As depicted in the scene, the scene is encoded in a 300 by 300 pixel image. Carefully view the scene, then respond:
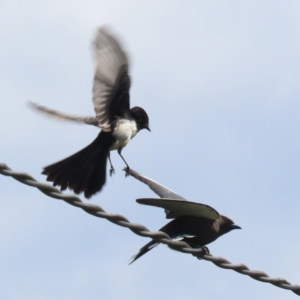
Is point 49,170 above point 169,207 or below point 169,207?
above

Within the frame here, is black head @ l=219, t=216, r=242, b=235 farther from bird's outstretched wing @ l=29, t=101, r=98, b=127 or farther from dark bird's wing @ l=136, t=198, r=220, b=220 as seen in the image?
bird's outstretched wing @ l=29, t=101, r=98, b=127

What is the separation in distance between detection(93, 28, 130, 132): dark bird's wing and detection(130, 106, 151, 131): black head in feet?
1.21

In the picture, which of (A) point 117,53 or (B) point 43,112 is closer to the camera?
(A) point 117,53

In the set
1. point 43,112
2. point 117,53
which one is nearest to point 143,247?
point 117,53

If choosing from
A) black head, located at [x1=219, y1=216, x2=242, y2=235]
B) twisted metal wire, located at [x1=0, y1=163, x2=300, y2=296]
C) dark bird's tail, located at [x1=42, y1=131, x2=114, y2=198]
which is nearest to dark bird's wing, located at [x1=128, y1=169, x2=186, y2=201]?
black head, located at [x1=219, y1=216, x2=242, y2=235]

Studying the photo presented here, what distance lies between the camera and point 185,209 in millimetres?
6285

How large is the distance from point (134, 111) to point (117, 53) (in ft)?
8.09

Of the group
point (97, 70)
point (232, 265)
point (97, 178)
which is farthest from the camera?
point (97, 178)

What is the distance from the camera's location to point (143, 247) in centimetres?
646

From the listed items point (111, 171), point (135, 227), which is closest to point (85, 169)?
point (111, 171)

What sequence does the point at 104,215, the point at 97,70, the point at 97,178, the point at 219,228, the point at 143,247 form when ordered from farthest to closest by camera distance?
the point at 97,178 < the point at 97,70 < the point at 219,228 < the point at 143,247 < the point at 104,215

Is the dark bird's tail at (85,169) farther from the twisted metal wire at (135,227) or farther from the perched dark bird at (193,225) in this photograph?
the twisted metal wire at (135,227)

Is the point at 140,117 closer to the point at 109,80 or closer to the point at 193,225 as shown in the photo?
the point at 109,80

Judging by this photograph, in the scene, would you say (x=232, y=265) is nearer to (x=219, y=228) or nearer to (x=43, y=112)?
(x=219, y=228)
